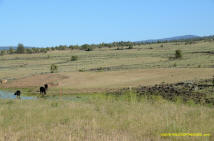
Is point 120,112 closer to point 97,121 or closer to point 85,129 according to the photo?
point 97,121

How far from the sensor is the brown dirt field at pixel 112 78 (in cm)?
3416

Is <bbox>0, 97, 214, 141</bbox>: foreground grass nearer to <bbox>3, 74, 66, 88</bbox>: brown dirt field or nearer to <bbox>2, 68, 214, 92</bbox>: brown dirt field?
<bbox>2, 68, 214, 92</bbox>: brown dirt field

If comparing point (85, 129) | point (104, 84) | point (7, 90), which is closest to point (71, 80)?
point (104, 84)

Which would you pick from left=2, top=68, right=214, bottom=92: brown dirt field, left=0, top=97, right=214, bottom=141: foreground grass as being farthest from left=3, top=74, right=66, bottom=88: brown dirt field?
left=0, top=97, right=214, bottom=141: foreground grass

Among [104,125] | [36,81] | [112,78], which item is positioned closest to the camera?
[104,125]

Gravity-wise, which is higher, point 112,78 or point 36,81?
point 112,78

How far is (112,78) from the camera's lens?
128 ft

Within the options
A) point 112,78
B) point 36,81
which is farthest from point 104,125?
point 36,81

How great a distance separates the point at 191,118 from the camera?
9664 millimetres

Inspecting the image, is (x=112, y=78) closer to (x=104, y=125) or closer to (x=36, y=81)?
(x=36, y=81)

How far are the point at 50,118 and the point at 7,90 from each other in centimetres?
2762

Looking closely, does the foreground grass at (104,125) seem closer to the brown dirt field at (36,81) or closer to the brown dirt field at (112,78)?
the brown dirt field at (112,78)

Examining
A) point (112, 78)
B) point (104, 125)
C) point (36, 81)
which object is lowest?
point (36, 81)

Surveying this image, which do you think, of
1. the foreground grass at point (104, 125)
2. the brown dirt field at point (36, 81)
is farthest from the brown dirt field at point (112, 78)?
the foreground grass at point (104, 125)
